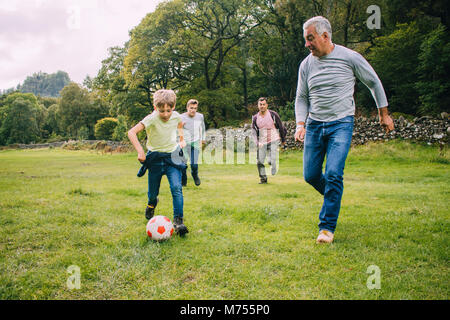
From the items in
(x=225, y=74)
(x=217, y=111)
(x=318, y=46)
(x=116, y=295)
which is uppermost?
(x=225, y=74)

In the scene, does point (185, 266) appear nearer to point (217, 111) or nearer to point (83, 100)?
point (217, 111)

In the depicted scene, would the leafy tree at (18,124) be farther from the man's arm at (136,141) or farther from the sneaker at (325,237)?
the sneaker at (325,237)

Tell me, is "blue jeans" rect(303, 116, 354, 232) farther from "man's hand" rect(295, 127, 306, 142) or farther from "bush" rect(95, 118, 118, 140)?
"bush" rect(95, 118, 118, 140)

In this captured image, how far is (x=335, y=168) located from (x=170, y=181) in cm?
223

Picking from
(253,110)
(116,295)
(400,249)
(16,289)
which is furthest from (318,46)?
(253,110)

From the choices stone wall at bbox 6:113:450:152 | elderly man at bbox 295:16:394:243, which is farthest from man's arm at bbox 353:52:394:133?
stone wall at bbox 6:113:450:152

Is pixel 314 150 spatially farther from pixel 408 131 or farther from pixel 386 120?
pixel 408 131

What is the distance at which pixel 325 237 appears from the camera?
351 cm

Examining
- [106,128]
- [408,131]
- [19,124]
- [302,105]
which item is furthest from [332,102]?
[19,124]

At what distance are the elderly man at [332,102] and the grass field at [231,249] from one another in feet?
1.69

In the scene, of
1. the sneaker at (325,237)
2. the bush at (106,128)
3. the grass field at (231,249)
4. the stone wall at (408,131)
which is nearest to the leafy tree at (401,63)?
the stone wall at (408,131)

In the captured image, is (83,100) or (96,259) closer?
(96,259)

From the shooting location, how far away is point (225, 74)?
29500mm

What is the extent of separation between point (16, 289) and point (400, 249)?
12.5 feet
